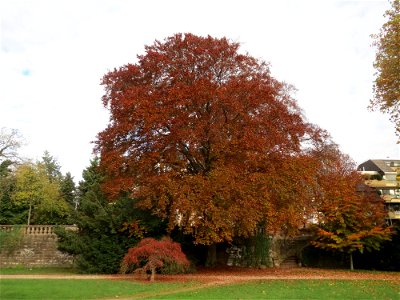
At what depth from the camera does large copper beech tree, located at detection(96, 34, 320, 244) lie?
19.0m

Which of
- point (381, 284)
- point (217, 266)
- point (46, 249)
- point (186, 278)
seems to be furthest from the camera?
point (46, 249)

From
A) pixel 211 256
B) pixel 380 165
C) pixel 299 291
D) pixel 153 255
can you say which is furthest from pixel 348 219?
pixel 380 165

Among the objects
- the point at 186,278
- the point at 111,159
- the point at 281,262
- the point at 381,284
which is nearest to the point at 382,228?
the point at 281,262

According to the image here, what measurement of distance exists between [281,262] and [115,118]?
16.5 m

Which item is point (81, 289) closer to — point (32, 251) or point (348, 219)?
point (32, 251)

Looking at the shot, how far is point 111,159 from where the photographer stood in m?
20.3

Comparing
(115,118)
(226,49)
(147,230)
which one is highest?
(226,49)

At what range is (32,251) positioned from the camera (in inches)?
1075

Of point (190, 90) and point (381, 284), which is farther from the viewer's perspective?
point (190, 90)

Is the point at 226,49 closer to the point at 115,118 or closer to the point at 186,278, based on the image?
the point at 115,118

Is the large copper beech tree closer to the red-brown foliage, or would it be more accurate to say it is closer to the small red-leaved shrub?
the red-brown foliage

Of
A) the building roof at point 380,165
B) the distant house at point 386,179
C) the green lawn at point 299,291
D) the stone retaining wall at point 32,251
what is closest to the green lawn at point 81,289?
the green lawn at point 299,291

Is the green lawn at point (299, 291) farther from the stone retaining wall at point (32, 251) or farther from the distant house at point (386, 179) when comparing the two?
the distant house at point (386, 179)

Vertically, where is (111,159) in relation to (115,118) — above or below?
below
